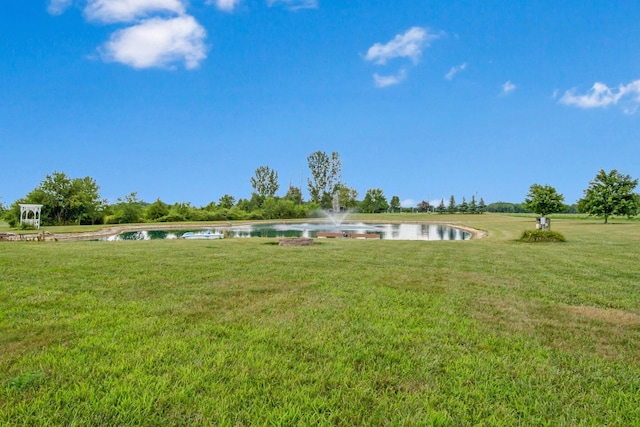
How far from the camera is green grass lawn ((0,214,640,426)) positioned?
1887mm

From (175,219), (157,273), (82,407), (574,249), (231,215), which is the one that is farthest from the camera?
(231,215)

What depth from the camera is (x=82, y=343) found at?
271 cm

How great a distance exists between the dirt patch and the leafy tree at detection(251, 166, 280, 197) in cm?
5992

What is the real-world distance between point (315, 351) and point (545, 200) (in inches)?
1587

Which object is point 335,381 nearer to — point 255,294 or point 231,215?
point 255,294

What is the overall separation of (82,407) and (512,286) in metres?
5.58

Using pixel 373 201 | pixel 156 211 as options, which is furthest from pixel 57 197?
pixel 373 201

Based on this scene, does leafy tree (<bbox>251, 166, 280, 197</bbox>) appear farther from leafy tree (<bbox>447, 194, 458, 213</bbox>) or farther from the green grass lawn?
the green grass lawn

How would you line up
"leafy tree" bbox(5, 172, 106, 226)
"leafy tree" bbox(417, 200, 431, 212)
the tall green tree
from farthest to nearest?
"leafy tree" bbox(417, 200, 431, 212)
the tall green tree
"leafy tree" bbox(5, 172, 106, 226)

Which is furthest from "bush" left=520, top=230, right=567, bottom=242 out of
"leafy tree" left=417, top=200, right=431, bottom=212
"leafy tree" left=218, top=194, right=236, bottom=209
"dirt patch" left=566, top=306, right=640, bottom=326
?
"leafy tree" left=417, top=200, right=431, bottom=212

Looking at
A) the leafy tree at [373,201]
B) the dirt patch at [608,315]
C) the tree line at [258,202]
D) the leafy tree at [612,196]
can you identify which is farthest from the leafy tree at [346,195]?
the dirt patch at [608,315]

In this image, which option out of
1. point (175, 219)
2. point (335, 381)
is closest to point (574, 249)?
point (335, 381)

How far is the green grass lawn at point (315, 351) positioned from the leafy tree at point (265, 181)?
57.5m

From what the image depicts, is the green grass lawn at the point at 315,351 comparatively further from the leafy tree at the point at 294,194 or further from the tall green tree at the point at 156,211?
the leafy tree at the point at 294,194
